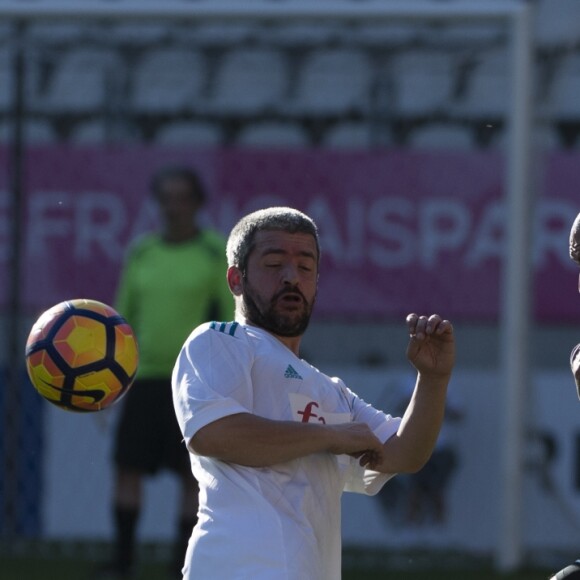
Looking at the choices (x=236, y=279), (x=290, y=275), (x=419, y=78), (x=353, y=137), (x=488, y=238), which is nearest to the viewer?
(x=290, y=275)

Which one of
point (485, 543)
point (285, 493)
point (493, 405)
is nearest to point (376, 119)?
point (493, 405)

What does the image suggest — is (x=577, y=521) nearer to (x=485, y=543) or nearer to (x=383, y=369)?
(x=485, y=543)

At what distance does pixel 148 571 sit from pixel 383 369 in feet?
5.70

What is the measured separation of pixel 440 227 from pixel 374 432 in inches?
183

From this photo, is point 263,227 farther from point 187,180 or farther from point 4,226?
point 4,226

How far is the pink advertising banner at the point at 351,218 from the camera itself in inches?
322

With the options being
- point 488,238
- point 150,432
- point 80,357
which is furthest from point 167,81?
point 80,357

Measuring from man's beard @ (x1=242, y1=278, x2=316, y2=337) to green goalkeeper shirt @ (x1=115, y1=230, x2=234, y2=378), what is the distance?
11.1ft

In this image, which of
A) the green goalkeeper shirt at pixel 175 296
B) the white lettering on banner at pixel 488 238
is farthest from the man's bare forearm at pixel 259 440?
the white lettering on banner at pixel 488 238

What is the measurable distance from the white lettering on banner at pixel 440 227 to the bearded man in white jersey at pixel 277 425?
4558 millimetres

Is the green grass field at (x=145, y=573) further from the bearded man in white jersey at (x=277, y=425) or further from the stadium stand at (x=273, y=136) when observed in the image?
the bearded man in white jersey at (x=277, y=425)

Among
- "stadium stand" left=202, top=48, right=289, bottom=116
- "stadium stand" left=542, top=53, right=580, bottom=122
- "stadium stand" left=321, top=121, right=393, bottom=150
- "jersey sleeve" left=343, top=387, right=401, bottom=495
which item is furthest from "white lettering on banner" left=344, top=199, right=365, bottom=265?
"jersey sleeve" left=343, top=387, right=401, bottom=495

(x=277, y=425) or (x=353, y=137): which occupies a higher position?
(x=353, y=137)

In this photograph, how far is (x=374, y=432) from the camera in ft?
12.1
